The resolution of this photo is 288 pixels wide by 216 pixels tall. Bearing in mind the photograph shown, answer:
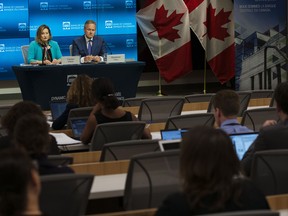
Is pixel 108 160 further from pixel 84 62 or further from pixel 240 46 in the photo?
pixel 240 46

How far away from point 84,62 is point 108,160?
6.33 m

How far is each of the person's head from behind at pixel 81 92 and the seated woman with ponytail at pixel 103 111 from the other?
90 cm

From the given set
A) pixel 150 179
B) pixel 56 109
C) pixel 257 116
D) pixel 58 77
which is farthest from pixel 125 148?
pixel 58 77

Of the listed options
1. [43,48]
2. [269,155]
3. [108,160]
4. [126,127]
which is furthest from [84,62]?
[269,155]

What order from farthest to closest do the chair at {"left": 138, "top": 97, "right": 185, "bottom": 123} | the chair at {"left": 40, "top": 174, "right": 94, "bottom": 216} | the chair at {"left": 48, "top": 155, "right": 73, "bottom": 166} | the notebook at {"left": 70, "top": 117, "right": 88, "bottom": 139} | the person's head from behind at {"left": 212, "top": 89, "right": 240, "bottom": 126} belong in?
the chair at {"left": 138, "top": 97, "right": 185, "bottom": 123} → the notebook at {"left": 70, "top": 117, "right": 88, "bottom": 139} → the person's head from behind at {"left": 212, "top": 89, "right": 240, "bottom": 126} → the chair at {"left": 48, "top": 155, "right": 73, "bottom": 166} → the chair at {"left": 40, "top": 174, "right": 94, "bottom": 216}

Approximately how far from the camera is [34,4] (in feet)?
42.6

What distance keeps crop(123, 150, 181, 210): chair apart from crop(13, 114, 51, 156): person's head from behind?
0.55m

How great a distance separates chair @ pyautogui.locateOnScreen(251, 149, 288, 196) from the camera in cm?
397

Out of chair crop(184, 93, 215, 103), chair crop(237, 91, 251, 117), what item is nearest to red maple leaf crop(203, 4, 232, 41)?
chair crop(184, 93, 215, 103)

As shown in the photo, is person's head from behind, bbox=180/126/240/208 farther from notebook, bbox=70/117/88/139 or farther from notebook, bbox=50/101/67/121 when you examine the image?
notebook, bbox=50/101/67/121

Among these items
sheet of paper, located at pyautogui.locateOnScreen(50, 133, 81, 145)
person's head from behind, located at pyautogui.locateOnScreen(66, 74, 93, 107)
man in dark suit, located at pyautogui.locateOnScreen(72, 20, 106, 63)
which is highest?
man in dark suit, located at pyautogui.locateOnScreen(72, 20, 106, 63)

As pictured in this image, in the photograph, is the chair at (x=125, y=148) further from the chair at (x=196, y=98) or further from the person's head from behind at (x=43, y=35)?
the person's head from behind at (x=43, y=35)

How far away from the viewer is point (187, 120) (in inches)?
227

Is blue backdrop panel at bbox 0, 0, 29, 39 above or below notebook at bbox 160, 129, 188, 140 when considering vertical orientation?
above
